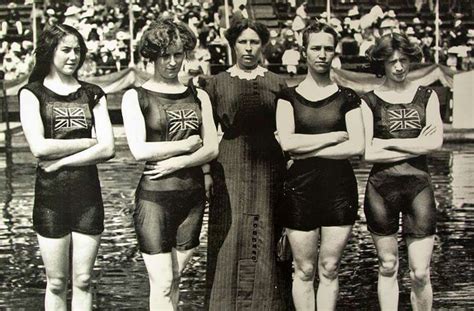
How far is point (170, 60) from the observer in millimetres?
3248

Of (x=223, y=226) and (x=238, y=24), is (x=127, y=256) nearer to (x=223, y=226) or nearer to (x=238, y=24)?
(x=223, y=226)

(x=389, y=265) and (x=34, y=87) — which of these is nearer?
(x=34, y=87)

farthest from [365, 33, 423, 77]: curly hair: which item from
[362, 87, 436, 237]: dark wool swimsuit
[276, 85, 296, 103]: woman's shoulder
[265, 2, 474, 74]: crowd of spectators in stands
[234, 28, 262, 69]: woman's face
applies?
[265, 2, 474, 74]: crowd of spectators in stands

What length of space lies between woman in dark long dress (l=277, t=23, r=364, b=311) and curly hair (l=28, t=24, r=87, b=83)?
2.71ft

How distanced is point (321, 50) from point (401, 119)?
0.42m

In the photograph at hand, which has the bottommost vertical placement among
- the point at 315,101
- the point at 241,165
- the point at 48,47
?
the point at 241,165

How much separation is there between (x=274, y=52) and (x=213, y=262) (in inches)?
167

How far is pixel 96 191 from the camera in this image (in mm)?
3330

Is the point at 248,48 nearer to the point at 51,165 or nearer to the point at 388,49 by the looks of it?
the point at 388,49

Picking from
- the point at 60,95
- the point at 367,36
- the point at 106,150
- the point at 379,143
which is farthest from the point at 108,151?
the point at 367,36

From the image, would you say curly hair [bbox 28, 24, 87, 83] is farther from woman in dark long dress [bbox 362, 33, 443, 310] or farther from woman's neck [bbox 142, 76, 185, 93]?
woman in dark long dress [bbox 362, 33, 443, 310]

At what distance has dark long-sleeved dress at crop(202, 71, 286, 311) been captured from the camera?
341 cm

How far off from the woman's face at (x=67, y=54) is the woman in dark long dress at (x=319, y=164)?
31.3 inches

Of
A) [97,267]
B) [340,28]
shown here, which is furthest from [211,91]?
[340,28]
